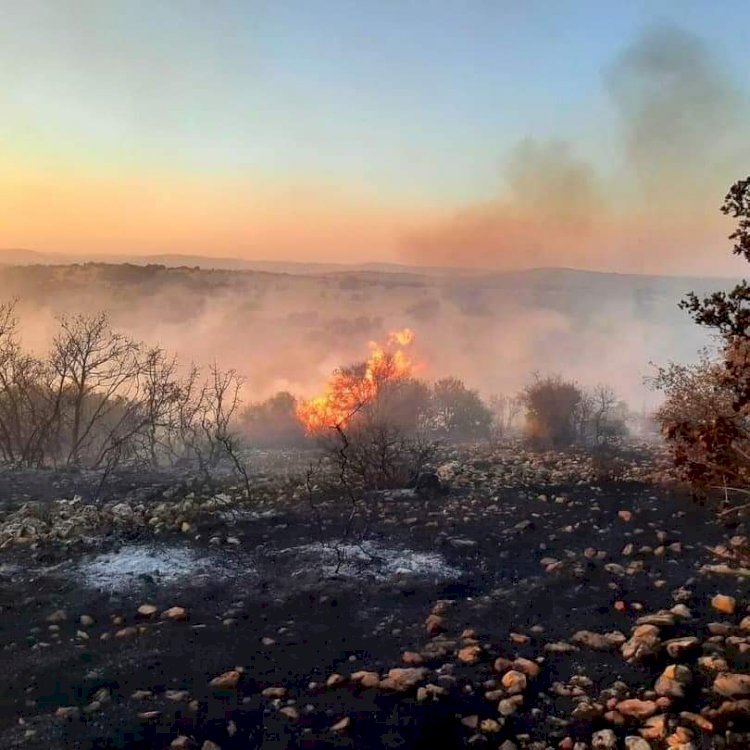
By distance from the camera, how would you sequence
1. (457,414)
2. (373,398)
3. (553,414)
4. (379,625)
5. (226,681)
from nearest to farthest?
(226,681) → (379,625) → (553,414) → (373,398) → (457,414)

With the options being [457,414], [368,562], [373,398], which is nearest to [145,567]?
[368,562]

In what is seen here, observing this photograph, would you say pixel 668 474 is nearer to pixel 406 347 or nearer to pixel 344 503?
pixel 344 503

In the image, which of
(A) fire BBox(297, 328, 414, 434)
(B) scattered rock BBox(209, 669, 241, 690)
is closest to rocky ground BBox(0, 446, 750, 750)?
(B) scattered rock BBox(209, 669, 241, 690)

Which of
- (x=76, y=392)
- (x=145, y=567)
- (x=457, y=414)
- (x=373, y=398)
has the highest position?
(x=76, y=392)

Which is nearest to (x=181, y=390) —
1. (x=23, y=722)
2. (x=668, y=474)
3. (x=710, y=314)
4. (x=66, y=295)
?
(x=668, y=474)

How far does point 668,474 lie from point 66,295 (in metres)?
46.1

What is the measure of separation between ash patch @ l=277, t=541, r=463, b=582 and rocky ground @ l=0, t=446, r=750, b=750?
0.03 m

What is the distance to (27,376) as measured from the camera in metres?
16.4

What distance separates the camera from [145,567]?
6867mm

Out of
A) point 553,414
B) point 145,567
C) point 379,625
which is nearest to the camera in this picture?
point 379,625

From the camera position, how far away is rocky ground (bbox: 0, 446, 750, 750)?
3.78 m

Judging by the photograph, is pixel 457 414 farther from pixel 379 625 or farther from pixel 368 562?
pixel 379 625

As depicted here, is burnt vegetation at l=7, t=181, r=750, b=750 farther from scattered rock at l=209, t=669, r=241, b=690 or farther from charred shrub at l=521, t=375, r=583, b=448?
charred shrub at l=521, t=375, r=583, b=448

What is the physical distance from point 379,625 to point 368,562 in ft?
5.12
